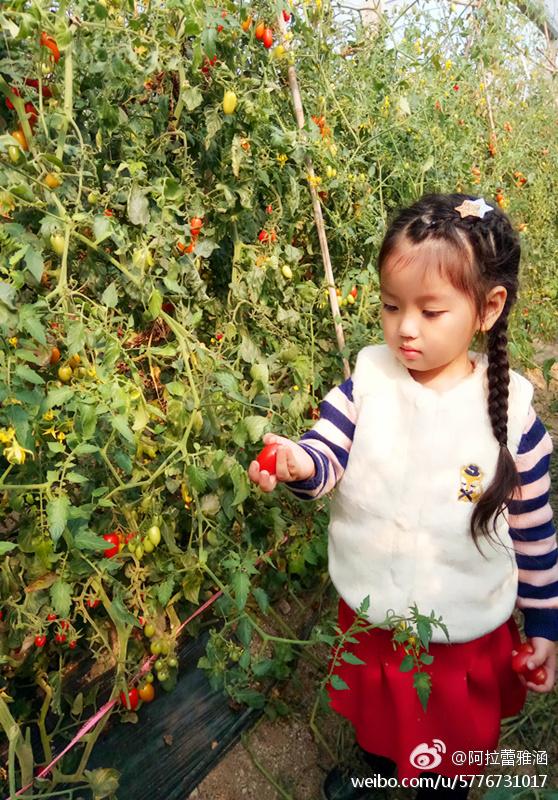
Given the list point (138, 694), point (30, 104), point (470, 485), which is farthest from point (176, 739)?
point (30, 104)

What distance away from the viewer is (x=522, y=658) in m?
1.06

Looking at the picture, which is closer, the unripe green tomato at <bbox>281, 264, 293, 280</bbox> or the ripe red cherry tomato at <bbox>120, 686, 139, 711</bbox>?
the ripe red cherry tomato at <bbox>120, 686, 139, 711</bbox>

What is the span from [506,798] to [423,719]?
0.45m

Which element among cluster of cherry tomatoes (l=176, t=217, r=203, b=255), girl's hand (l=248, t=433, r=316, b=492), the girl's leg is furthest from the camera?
cluster of cherry tomatoes (l=176, t=217, r=203, b=255)

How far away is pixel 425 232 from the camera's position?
931mm

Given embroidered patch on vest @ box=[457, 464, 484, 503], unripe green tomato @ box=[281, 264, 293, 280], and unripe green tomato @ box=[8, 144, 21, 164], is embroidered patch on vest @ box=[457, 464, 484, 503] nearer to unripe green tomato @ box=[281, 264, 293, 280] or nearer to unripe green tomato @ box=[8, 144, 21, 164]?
unripe green tomato @ box=[281, 264, 293, 280]

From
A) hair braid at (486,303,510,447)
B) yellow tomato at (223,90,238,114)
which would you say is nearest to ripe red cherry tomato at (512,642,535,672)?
hair braid at (486,303,510,447)

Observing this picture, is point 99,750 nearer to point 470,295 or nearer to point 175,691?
point 175,691

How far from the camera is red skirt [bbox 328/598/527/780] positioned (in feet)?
3.44

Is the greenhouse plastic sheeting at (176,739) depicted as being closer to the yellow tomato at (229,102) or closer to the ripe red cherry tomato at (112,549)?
the ripe red cherry tomato at (112,549)

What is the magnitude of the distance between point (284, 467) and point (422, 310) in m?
0.30

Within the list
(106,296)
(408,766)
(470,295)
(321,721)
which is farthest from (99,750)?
(470,295)

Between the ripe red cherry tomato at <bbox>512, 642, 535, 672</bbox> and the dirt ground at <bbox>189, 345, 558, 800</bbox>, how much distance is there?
0.45 meters

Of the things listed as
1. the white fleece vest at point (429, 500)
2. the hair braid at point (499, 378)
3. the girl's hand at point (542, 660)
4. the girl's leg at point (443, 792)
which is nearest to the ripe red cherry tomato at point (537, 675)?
the girl's hand at point (542, 660)
